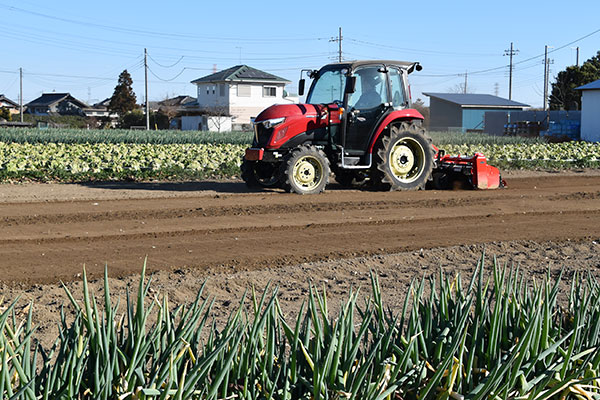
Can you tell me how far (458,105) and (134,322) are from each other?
55.0 meters

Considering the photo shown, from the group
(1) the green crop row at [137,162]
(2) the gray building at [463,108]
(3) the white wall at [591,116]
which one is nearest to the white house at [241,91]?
(2) the gray building at [463,108]

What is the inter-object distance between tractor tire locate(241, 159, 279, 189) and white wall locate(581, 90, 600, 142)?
90.8 ft

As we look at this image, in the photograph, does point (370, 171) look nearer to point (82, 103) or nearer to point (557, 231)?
point (557, 231)

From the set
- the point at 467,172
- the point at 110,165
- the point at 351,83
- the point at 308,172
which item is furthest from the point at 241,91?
the point at 351,83

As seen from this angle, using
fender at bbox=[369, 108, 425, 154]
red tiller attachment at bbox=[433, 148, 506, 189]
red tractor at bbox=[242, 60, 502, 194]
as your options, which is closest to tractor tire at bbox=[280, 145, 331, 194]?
red tractor at bbox=[242, 60, 502, 194]

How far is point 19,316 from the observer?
18.1ft

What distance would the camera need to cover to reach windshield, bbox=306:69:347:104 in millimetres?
13008

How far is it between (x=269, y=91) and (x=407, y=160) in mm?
54828

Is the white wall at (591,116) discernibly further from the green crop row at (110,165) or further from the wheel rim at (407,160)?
the wheel rim at (407,160)

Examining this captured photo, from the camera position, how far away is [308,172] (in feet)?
42.5

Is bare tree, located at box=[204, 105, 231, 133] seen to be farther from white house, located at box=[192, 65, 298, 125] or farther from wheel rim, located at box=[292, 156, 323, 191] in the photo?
wheel rim, located at box=[292, 156, 323, 191]

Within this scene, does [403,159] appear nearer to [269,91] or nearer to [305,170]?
[305,170]

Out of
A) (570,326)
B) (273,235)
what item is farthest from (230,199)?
(570,326)

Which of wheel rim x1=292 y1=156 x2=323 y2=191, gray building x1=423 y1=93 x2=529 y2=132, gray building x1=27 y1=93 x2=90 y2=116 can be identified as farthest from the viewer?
gray building x1=27 y1=93 x2=90 y2=116
